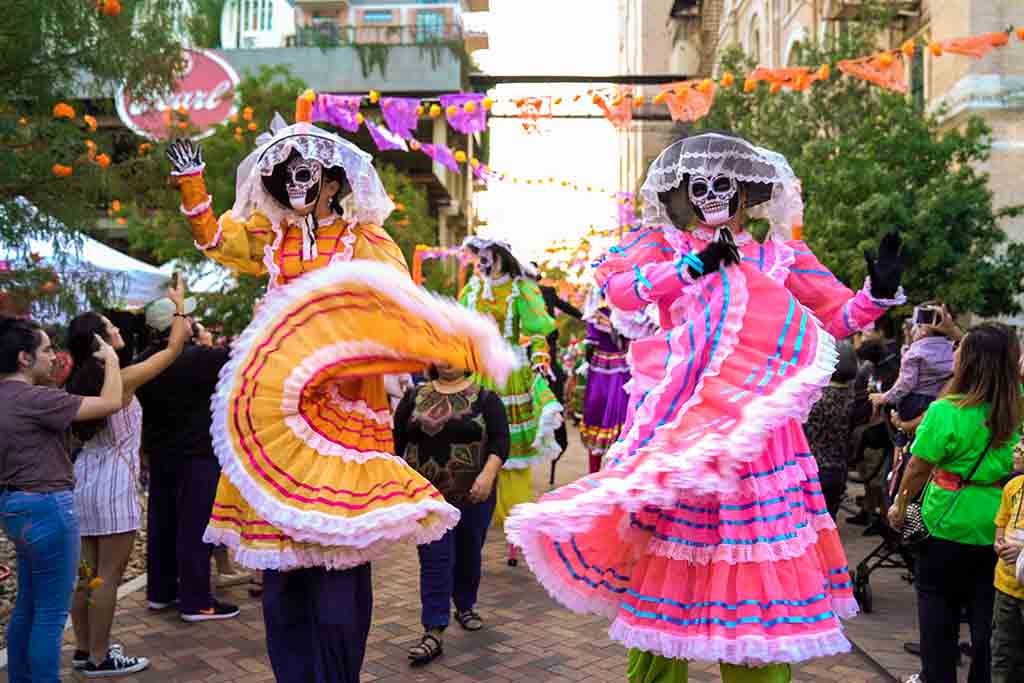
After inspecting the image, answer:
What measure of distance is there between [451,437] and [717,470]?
2.71 metres

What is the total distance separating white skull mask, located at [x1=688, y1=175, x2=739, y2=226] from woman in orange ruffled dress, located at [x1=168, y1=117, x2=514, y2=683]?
101cm

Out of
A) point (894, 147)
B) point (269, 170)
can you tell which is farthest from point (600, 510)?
point (894, 147)

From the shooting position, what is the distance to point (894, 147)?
12.3 m

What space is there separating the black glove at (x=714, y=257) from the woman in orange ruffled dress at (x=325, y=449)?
0.78 m

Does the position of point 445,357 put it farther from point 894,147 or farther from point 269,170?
point 894,147

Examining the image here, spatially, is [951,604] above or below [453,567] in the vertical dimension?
above

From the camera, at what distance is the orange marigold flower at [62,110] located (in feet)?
21.7

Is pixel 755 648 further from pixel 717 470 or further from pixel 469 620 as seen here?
pixel 469 620

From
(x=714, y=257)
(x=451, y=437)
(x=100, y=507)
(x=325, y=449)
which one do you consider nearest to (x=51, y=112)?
(x=100, y=507)

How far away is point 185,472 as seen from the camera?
20.8ft

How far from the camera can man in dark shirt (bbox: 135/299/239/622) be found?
247 inches

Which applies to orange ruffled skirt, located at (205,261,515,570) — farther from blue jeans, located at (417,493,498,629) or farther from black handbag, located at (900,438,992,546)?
black handbag, located at (900,438,992,546)

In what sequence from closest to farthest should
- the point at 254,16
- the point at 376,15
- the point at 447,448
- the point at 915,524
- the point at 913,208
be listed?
the point at 915,524 < the point at 447,448 < the point at 913,208 < the point at 254,16 < the point at 376,15

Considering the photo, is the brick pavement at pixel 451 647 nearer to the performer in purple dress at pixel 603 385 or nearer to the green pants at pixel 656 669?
the green pants at pixel 656 669
